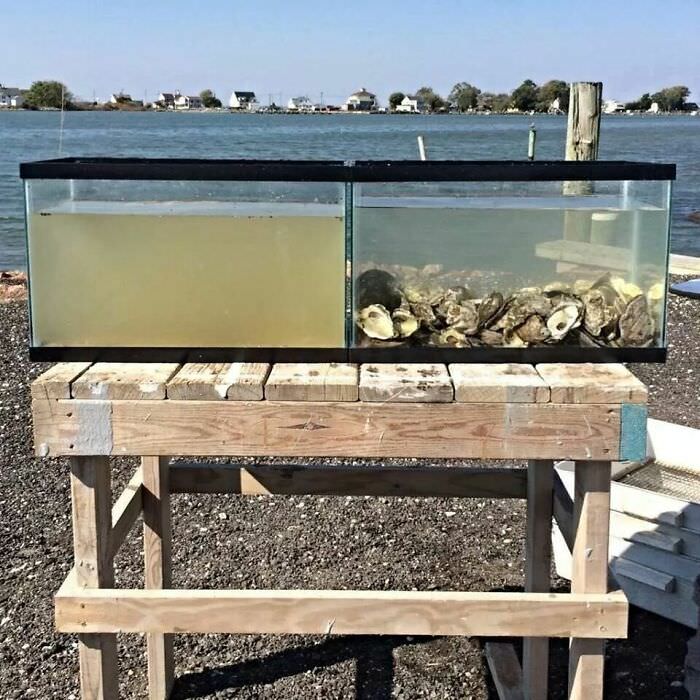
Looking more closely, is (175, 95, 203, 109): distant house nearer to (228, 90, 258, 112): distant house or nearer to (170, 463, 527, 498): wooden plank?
(228, 90, 258, 112): distant house

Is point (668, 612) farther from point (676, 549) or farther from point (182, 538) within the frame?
point (182, 538)

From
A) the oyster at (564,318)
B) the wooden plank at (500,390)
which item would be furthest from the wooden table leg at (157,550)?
the oyster at (564,318)

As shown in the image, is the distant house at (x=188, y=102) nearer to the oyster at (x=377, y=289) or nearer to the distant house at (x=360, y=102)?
the distant house at (x=360, y=102)

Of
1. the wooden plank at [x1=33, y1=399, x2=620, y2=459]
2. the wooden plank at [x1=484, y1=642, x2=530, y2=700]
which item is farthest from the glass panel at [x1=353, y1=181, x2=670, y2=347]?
the wooden plank at [x1=484, y1=642, x2=530, y2=700]

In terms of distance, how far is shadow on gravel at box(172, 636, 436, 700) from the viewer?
12.6 feet

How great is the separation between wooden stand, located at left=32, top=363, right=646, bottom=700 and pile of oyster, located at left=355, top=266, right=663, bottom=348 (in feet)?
0.32

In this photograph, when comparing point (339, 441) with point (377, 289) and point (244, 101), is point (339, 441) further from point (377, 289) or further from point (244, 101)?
point (244, 101)

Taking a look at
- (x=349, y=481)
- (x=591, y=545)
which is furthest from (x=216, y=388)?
(x=349, y=481)

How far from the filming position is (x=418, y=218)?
2.46 m

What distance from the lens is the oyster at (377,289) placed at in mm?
2525

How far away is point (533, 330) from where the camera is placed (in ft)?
8.39

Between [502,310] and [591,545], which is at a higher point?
[502,310]

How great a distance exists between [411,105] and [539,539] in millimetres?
147598

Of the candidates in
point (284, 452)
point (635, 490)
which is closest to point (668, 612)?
point (635, 490)
